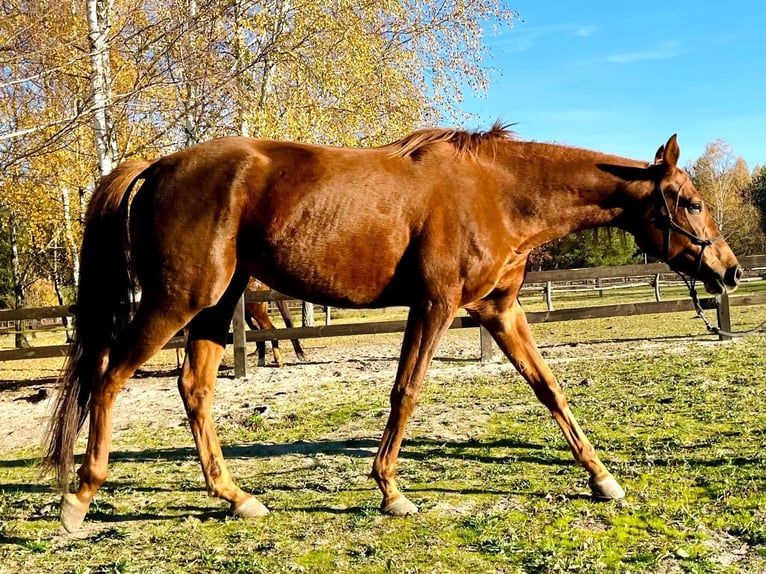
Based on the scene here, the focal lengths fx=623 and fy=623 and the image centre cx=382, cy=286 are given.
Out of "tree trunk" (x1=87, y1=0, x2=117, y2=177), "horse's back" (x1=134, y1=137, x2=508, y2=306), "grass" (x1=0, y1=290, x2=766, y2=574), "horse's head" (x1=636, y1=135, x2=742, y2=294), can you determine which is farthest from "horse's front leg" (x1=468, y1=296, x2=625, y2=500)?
"tree trunk" (x1=87, y1=0, x2=117, y2=177)

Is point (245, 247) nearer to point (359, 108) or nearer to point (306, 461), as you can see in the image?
point (306, 461)

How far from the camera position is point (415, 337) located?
3.56m

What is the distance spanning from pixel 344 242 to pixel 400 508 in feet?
4.90

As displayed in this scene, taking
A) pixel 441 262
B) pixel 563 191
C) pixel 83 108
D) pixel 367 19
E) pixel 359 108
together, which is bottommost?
pixel 441 262

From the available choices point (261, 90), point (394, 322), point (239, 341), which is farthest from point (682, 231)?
point (261, 90)

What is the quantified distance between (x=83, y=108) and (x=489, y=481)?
Answer: 5512 mm

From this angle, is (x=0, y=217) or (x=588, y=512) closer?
(x=588, y=512)

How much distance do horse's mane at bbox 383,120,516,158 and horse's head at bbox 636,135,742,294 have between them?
955mm

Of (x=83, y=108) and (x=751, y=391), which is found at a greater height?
(x=83, y=108)

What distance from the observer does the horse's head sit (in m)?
3.81

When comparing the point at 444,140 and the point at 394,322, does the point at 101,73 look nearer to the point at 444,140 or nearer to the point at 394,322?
the point at 444,140

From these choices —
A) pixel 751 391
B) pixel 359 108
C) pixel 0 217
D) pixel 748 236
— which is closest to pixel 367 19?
pixel 359 108

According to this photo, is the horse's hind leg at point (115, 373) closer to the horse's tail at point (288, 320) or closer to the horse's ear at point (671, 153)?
the horse's ear at point (671, 153)

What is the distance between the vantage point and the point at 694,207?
152 inches
